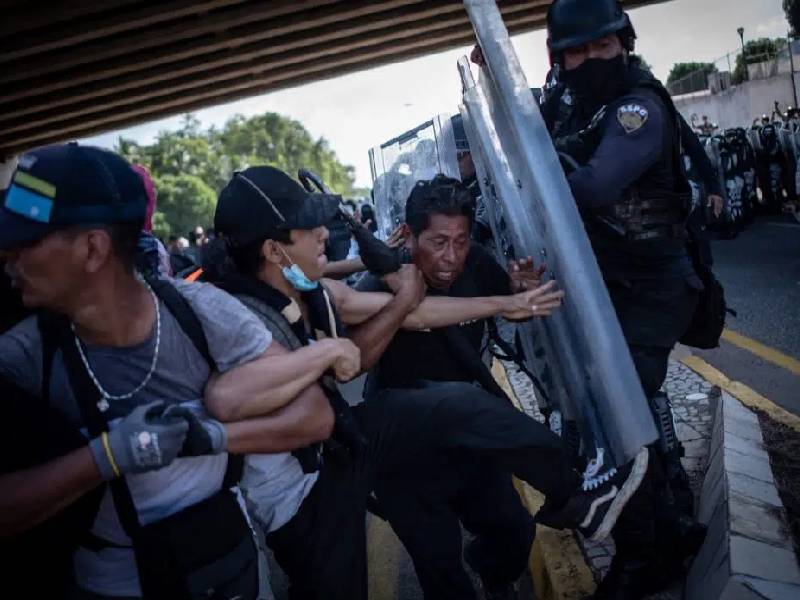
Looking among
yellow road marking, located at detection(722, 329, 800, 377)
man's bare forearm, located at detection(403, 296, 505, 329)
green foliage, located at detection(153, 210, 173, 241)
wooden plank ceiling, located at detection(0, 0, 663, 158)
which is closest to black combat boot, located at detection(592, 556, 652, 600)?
man's bare forearm, located at detection(403, 296, 505, 329)

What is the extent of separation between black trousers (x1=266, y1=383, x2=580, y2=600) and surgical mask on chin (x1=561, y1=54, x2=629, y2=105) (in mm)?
1163

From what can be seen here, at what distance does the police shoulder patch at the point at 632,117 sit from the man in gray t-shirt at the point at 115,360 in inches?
54.1

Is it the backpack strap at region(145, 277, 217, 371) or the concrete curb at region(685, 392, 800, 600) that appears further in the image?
the concrete curb at region(685, 392, 800, 600)

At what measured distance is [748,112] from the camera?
31031 mm

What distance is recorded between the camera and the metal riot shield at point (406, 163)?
4.74 meters

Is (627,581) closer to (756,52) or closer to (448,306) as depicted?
(448,306)

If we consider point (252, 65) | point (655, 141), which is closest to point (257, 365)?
point (655, 141)

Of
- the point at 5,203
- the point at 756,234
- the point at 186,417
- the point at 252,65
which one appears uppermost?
the point at 252,65

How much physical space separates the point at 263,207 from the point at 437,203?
36.5 inches

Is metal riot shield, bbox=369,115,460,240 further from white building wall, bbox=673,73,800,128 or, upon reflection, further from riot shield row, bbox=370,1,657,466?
white building wall, bbox=673,73,800,128

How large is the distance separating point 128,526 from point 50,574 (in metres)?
0.16

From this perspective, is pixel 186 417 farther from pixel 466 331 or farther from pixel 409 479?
pixel 466 331

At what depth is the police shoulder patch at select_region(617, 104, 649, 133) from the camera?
7.50ft

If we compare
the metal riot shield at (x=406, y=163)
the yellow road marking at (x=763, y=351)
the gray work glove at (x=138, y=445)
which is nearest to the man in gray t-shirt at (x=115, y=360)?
the gray work glove at (x=138, y=445)
